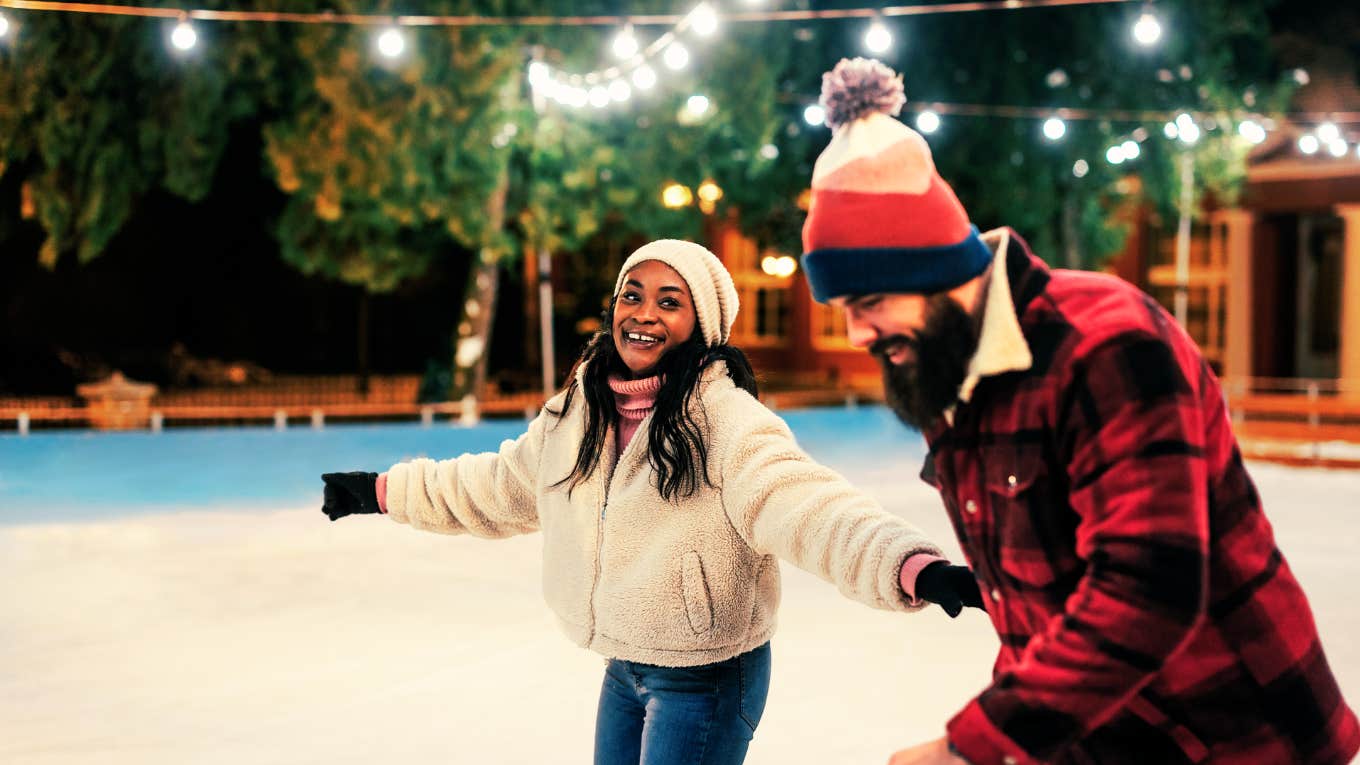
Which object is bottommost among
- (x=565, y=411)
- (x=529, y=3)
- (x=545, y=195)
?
(x=565, y=411)

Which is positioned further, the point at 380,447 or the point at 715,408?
the point at 380,447

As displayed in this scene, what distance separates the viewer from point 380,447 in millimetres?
17047

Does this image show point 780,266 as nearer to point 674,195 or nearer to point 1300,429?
point 674,195

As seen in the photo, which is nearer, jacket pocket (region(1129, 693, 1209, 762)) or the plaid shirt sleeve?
the plaid shirt sleeve

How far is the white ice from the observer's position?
5.28m

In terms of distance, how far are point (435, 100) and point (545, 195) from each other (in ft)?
8.17

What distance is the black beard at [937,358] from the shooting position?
1806 mm

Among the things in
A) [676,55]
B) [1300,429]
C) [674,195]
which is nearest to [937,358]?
[676,55]

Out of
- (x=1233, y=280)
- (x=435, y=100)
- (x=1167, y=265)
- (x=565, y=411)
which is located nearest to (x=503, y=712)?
(x=565, y=411)

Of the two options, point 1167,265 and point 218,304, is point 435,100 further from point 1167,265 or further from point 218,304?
point 1167,265

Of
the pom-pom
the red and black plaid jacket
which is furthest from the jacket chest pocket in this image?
the pom-pom

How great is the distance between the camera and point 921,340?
1.84m

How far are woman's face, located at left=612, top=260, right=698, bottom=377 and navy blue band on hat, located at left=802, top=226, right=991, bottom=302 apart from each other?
1.21 m

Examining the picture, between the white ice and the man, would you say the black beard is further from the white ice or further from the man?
the white ice
